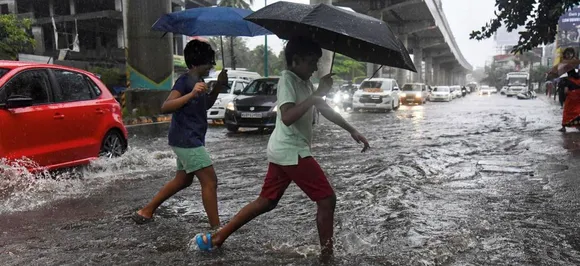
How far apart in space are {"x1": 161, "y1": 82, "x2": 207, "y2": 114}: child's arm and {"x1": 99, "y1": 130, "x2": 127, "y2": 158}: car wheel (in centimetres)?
365

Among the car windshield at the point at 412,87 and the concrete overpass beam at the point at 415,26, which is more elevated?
the concrete overpass beam at the point at 415,26

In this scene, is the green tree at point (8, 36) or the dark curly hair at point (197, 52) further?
the green tree at point (8, 36)

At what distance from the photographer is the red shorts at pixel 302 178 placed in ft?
10.5

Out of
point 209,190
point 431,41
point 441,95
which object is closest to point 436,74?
point 431,41

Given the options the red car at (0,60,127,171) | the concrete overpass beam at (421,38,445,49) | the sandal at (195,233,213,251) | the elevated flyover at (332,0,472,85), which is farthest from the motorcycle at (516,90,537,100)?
the sandal at (195,233,213,251)

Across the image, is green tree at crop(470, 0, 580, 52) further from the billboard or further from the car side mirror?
the billboard

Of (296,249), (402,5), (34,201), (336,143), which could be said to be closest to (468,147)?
(336,143)

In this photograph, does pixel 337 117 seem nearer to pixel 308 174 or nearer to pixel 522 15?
pixel 308 174

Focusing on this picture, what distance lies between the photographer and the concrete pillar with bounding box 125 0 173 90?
56.7 ft

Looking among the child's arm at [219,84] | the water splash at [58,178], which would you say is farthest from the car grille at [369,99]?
the child's arm at [219,84]

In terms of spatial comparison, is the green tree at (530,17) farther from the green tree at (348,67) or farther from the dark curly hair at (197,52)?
the green tree at (348,67)

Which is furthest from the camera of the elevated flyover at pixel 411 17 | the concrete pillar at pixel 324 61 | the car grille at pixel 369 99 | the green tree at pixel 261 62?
the green tree at pixel 261 62

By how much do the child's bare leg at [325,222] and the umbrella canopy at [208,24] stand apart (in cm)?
567

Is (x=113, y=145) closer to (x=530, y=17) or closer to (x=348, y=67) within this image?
(x=530, y=17)
